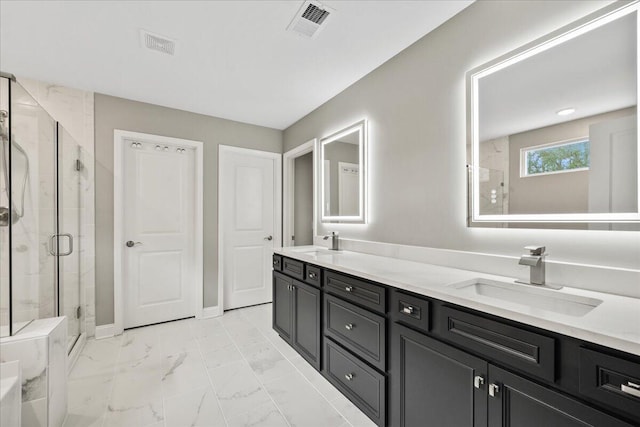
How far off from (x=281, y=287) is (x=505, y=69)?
7.47 feet

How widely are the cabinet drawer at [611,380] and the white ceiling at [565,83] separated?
103 cm

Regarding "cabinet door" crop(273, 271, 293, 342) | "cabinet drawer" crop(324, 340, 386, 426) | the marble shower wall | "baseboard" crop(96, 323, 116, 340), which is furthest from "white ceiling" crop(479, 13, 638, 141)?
"baseboard" crop(96, 323, 116, 340)

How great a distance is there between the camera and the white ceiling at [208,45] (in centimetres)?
174

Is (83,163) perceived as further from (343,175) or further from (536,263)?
(536,263)

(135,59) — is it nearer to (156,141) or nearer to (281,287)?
(156,141)

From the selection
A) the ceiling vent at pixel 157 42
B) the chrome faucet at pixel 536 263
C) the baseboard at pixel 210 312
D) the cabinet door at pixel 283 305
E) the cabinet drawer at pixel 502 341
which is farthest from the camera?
the baseboard at pixel 210 312

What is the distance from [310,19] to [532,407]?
2.20 metres

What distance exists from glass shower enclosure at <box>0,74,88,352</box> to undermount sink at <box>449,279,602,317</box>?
2359 mm

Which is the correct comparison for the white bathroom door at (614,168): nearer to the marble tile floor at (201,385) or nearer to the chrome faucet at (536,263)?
the chrome faucet at (536,263)

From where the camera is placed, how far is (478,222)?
5.42 feet

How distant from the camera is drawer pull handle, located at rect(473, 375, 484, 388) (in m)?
1.07

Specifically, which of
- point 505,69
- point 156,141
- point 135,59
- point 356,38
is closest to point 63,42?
point 135,59

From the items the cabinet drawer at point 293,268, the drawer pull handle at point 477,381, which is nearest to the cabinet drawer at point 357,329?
the cabinet drawer at point 293,268

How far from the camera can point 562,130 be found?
1353mm
